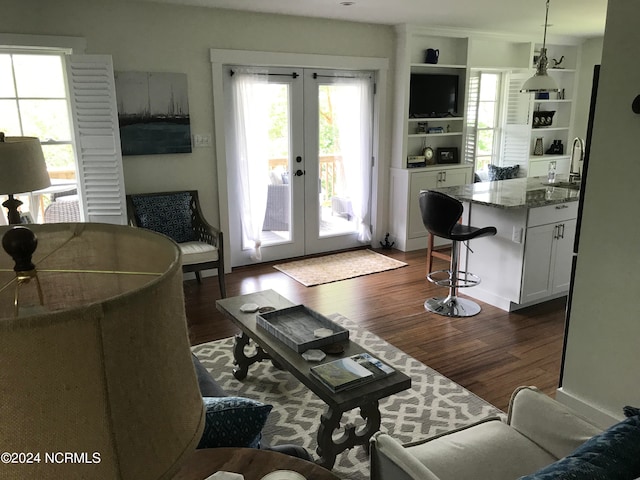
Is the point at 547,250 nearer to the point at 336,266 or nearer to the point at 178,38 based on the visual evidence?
the point at 336,266

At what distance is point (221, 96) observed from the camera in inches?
→ 190

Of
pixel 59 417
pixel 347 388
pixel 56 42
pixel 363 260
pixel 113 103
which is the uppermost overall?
pixel 56 42

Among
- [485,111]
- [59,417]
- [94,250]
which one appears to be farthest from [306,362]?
[485,111]

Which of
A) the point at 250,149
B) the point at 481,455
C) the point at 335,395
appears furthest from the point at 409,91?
the point at 481,455

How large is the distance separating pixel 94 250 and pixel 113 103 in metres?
3.63

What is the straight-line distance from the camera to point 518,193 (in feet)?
Result: 14.5

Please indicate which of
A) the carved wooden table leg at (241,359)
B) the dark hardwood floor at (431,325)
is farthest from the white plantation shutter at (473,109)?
the carved wooden table leg at (241,359)

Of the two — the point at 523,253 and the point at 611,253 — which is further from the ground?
the point at 611,253

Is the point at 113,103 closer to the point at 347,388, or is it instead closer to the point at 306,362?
the point at 306,362

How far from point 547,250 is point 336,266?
2135mm

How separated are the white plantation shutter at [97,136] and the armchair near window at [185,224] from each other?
0.90 ft

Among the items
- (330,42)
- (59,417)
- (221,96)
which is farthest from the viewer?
(330,42)

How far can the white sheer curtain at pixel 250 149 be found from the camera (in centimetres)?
504

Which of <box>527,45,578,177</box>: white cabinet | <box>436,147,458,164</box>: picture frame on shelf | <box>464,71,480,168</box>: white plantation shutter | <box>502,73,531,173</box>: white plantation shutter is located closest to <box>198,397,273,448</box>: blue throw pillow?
<box>436,147,458,164</box>: picture frame on shelf
